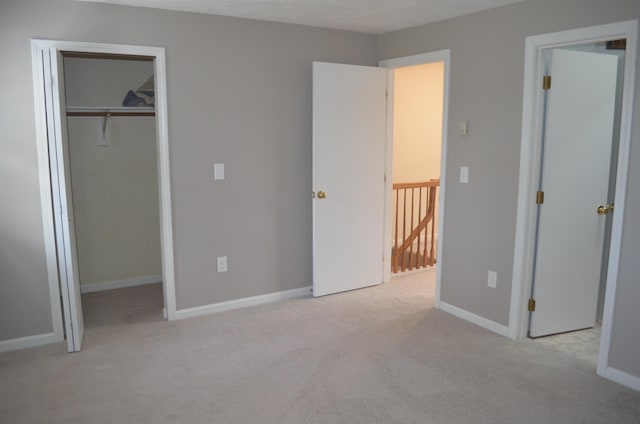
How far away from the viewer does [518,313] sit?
348 centimetres

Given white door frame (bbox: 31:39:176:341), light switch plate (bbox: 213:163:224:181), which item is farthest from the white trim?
white door frame (bbox: 31:39:176:341)

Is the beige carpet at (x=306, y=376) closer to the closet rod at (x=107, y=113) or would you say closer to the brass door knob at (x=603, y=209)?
the brass door knob at (x=603, y=209)

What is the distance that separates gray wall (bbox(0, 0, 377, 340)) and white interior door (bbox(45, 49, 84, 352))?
9.0 inches

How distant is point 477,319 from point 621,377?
3.53 feet

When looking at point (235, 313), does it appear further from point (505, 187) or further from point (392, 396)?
point (505, 187)

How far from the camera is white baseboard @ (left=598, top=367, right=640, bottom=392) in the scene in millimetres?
2812

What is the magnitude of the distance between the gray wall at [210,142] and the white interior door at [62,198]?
229 mm

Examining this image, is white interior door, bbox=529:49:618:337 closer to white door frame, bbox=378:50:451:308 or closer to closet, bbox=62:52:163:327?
white door frame, bbox=378:50:451:308

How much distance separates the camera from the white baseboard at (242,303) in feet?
12.9

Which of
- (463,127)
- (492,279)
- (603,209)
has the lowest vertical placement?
(492,279)

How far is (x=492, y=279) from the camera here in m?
3.65

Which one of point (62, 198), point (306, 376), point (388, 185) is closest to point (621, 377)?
point (306, 376)

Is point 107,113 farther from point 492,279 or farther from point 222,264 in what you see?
point 492,279

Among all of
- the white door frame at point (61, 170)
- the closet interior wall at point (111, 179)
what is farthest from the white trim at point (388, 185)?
the closet interior wall at point (111, 179)
